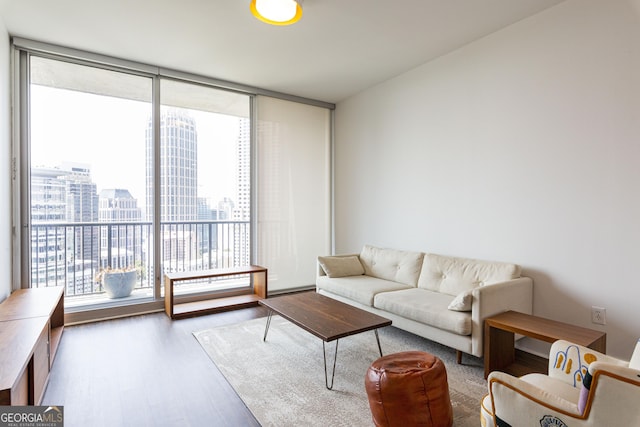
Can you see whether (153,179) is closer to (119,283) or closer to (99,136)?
(99,136)

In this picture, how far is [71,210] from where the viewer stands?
3.57 metres

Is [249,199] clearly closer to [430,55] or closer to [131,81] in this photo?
[131,81]

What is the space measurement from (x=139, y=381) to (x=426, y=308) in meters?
2.17

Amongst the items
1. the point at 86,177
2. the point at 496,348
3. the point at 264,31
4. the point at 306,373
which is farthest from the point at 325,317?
the point at 86,177

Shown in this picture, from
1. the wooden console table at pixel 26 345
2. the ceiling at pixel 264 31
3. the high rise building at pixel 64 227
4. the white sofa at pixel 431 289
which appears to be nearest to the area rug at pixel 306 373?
the white sofa at pixel 431 289

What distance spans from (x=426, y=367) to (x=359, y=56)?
3.06 metres

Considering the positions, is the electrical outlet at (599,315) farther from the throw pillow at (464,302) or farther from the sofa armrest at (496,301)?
the throw pillow at (464,302)

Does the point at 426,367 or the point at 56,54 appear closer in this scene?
the point at 426,367

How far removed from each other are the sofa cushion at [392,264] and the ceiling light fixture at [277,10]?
2553 millimetres

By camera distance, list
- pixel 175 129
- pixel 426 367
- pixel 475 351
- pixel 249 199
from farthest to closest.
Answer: pixel 249 199 → pixel 175 129 → pixel 475 351 → pixel 426 367

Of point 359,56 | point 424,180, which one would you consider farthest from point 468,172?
point 359,56

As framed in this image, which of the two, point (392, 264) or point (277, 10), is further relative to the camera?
point (392, 264)

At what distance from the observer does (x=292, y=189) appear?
4.93 meters
